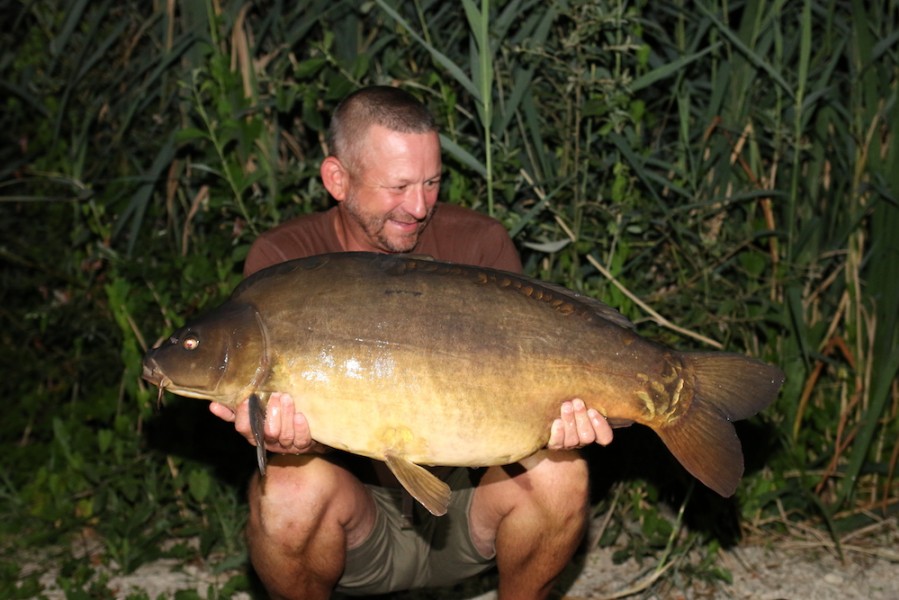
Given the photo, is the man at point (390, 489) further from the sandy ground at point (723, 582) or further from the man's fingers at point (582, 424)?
the sandy ground at point (723, 582)

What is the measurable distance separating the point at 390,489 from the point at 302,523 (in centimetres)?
33

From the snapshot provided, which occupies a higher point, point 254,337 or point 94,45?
point 94,45

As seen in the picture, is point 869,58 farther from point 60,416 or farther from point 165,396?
point 60,416

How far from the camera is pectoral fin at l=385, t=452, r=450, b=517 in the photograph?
7.07 feet

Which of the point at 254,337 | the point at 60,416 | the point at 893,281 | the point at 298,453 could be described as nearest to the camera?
the point at 254,337

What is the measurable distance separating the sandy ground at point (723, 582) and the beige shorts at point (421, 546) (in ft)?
1.20

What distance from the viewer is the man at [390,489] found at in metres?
2.45

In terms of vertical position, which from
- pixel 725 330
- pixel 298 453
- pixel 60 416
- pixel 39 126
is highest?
pixel 39 126

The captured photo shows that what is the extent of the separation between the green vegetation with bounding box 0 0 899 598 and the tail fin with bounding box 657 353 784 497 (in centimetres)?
88

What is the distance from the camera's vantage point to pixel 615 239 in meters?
3.16

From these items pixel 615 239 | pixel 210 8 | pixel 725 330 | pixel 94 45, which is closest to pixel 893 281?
pixel 725 330

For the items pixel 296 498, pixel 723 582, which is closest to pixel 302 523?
pixel 296 498

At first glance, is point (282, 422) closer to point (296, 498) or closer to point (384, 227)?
point (296, 498)

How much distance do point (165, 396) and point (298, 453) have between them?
1.34 metres
